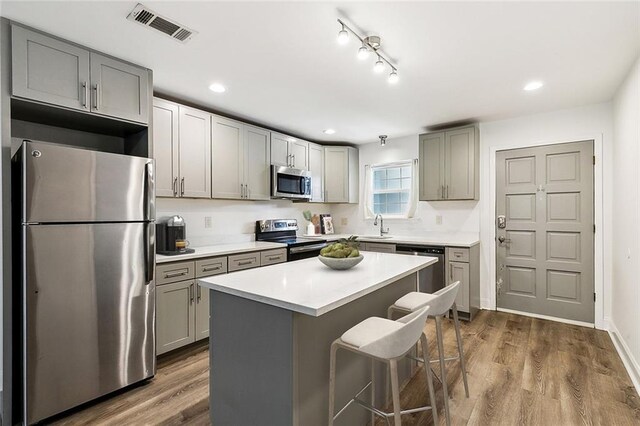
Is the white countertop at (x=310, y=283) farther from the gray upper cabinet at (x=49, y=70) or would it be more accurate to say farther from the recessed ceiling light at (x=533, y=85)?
the recessed ceiling light at (x=533, y=85)

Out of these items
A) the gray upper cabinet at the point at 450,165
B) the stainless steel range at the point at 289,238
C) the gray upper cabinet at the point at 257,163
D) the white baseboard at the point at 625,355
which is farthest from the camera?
the gray upper cabinet at the point at 450,165

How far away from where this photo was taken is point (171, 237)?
2918 mm

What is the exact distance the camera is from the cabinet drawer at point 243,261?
312cm

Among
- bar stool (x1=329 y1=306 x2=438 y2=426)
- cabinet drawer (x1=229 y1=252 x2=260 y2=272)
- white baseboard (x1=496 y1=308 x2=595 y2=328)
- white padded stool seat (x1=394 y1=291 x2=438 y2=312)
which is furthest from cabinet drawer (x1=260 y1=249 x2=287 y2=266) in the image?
white baseboard (x1=496 y1=308 x2=595 y2=328)

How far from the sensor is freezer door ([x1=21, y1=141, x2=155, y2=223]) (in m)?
1.82

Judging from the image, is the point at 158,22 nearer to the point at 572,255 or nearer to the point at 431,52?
the point at 431,52

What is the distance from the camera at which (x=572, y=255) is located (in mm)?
3496

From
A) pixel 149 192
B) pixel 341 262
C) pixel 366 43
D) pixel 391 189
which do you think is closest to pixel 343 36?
pixel 366 43

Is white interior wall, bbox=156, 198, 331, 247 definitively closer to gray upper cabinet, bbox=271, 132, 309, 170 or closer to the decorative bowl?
gray upper cabinet, bbox=271, 132, 309, 170

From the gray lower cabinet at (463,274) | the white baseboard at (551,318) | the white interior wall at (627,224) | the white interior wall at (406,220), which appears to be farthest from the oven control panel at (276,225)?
the white interior wall at (627,224)

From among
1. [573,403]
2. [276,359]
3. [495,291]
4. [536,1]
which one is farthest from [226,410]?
[495,291]

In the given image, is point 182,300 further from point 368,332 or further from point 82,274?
point 368,332

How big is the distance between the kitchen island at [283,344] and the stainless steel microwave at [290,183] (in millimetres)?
2139

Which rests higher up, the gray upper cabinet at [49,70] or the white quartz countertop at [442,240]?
the gray upper cabinet at [49,70]
